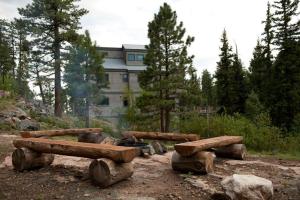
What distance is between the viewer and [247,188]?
5.61 metres

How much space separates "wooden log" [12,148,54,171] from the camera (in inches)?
292

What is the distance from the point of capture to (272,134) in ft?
45.6

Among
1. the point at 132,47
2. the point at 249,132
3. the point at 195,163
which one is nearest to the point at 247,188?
the point at 195,163

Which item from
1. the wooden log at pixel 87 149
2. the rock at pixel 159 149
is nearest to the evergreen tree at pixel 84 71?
the rock at pixel 159 149

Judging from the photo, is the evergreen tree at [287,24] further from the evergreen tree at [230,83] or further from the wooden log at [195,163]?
the wooden log at [195,163]

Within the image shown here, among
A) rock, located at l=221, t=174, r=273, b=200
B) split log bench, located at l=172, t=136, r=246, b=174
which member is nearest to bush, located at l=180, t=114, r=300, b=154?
split log bench, located at l=172, t=136, r=246, b=174

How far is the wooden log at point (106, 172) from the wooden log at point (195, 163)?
53.6 inches

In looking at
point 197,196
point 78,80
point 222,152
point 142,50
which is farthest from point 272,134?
point 142,50

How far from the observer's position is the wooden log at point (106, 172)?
6086mm

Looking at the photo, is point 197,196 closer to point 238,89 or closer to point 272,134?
point 272,134

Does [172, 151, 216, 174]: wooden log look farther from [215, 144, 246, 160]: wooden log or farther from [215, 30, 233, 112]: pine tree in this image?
[215, 30, 233, 112]: pine tree

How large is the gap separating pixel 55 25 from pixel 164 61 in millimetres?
8945

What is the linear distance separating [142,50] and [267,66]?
13302 mm

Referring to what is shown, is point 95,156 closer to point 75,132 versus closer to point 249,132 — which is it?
point 75,132
